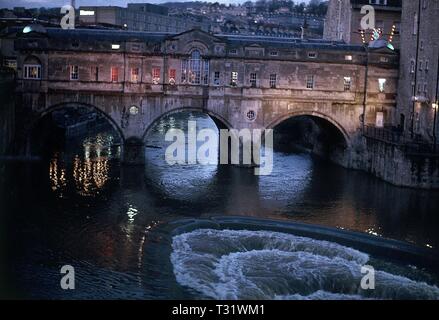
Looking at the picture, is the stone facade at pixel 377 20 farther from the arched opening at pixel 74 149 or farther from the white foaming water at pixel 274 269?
the white foaming water at pixel 274 269

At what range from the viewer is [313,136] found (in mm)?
63656

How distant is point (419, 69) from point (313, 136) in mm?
15085

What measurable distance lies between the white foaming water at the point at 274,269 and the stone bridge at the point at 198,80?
18615 millimetres

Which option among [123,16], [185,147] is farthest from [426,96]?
[123,16]

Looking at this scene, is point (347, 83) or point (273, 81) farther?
point (347, 83)

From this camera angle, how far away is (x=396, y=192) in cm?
4525

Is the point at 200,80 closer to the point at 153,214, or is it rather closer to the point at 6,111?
the point at 6,111

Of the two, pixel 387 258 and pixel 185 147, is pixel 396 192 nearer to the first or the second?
pixel 387 258

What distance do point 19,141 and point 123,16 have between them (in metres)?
63.6

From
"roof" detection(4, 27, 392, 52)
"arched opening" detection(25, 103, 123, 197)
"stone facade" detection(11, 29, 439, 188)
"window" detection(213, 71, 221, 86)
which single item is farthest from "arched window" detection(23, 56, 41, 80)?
"window" detection(213, 71, 221, 86)

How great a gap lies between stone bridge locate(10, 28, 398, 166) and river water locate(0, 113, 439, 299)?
4.08 metres

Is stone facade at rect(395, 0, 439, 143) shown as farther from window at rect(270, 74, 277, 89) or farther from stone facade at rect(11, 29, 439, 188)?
window at rect(270, 74, 277, 89)

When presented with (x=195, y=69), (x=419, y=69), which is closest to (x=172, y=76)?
(x=195, y=69)

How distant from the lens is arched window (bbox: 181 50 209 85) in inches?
2058
